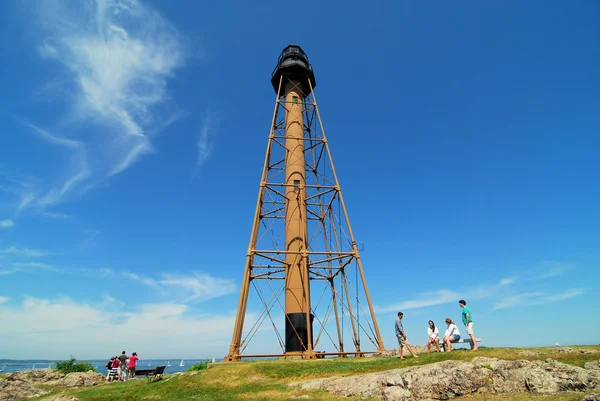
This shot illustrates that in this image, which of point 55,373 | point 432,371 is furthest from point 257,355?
point 55,373

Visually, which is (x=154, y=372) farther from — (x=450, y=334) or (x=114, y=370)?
(x=450, y=334)

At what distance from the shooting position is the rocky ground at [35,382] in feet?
63.1

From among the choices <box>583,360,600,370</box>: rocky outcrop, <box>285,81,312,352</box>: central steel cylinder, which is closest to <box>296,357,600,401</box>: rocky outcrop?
<box>583,360,600,370</box>: rocky outcrop

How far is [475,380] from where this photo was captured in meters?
9.24

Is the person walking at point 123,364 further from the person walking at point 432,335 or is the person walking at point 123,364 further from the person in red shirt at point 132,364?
the person walking at point 432,335

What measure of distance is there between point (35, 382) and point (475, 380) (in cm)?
2700

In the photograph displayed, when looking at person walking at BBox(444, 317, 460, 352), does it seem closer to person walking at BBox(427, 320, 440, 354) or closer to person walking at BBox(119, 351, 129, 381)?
person walking at BBox(427, 320, 440, 354)

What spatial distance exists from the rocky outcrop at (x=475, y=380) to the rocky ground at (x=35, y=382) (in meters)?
18.9

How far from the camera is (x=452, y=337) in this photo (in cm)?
1302

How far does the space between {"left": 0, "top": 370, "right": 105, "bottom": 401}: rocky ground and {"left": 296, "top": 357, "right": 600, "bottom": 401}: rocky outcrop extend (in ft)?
61.9

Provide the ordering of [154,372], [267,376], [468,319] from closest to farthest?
[468,319]
[267,376]
[154,372]

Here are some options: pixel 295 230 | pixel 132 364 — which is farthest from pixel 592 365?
pixel 132 364

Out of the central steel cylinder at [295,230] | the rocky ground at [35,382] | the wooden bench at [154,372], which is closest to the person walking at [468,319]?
the central steel cylinder at [295,230]

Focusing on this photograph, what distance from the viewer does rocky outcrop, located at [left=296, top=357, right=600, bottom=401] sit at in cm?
849
